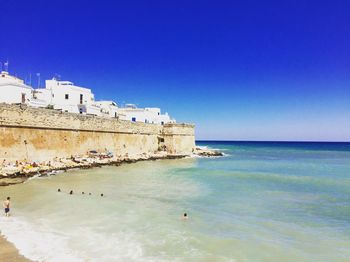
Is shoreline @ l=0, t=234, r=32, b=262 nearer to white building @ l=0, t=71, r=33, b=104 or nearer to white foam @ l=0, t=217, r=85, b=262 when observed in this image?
white foam @ l=0, t=217, r=85, b=262

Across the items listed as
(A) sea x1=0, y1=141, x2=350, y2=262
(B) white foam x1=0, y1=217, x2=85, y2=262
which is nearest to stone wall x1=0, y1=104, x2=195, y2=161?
(A) sea x1=0, y1=141, x2=350, y2=262

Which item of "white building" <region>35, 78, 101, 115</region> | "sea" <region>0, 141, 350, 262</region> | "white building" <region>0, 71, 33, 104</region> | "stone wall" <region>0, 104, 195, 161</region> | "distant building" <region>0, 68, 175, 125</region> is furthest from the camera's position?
"white building" <region>35, 78, 101, 115</region>

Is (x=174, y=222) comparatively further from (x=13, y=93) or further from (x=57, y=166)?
(x=13, y=93)

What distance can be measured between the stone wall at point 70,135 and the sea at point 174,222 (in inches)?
139

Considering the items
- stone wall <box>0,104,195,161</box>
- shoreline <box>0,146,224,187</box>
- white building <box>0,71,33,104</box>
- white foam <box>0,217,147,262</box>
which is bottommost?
white foam <box>0,217,147,262</box>

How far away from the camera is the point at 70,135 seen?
2305 cm

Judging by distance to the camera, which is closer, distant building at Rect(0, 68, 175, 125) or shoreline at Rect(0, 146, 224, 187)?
shoreline at Rect(0, 146, 224, 187)

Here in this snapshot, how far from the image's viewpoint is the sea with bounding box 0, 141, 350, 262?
7188 mm

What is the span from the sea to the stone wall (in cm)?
353

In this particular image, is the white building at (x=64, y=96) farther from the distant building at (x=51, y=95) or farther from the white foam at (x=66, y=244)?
the white foam at (x=66, y=244)

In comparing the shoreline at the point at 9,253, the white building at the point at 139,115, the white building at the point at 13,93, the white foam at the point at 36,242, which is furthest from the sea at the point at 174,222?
the white building at the point at 139,115

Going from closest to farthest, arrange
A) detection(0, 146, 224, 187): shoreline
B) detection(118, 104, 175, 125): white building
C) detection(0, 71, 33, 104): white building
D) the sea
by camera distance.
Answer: the sea
detection(0, 146, 224, 187): shoreline
detection(0, 71, 33, 104): white building
detection(118, 104, 175, 125): white building

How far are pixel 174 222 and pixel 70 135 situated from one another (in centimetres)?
1554

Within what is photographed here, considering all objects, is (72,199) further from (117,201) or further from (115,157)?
(115,157)
